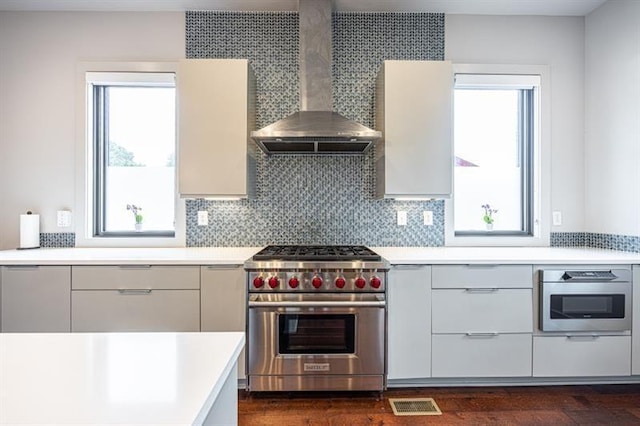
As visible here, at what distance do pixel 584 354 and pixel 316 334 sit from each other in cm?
177

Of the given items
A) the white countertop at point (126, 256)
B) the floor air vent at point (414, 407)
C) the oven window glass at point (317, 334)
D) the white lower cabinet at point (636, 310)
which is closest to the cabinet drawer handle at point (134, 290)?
the white countertop at point (126, 256)

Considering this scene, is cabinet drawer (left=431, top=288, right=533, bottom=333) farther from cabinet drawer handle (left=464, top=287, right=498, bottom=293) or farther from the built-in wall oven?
the built-in wall oven

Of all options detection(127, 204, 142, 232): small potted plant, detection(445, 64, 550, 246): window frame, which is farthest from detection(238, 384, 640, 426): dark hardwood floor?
detection(127, 204, 142, 232): small potted plant

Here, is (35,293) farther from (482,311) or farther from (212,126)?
(482,311)

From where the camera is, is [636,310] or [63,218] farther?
[63,218]

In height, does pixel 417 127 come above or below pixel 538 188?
above

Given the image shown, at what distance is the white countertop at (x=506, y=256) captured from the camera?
8.20ft

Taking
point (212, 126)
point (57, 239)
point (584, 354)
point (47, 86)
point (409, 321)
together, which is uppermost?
point (47, 86)

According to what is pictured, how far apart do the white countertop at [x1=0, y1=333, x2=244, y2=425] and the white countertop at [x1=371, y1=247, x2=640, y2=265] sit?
5.70 ft

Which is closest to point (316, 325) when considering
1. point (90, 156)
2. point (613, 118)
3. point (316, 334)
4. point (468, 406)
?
point (316, 334)

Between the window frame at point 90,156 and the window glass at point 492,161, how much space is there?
236 centimetres

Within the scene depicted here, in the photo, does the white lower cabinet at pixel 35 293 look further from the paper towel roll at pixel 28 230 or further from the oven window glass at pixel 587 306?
the oven window glass at pixel 587 306

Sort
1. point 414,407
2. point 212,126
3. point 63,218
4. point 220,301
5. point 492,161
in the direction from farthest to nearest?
point 492,161 → point 63,218 → point 212,126 → point 220,301 → point 414,407

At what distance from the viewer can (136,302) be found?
2.47 meters
